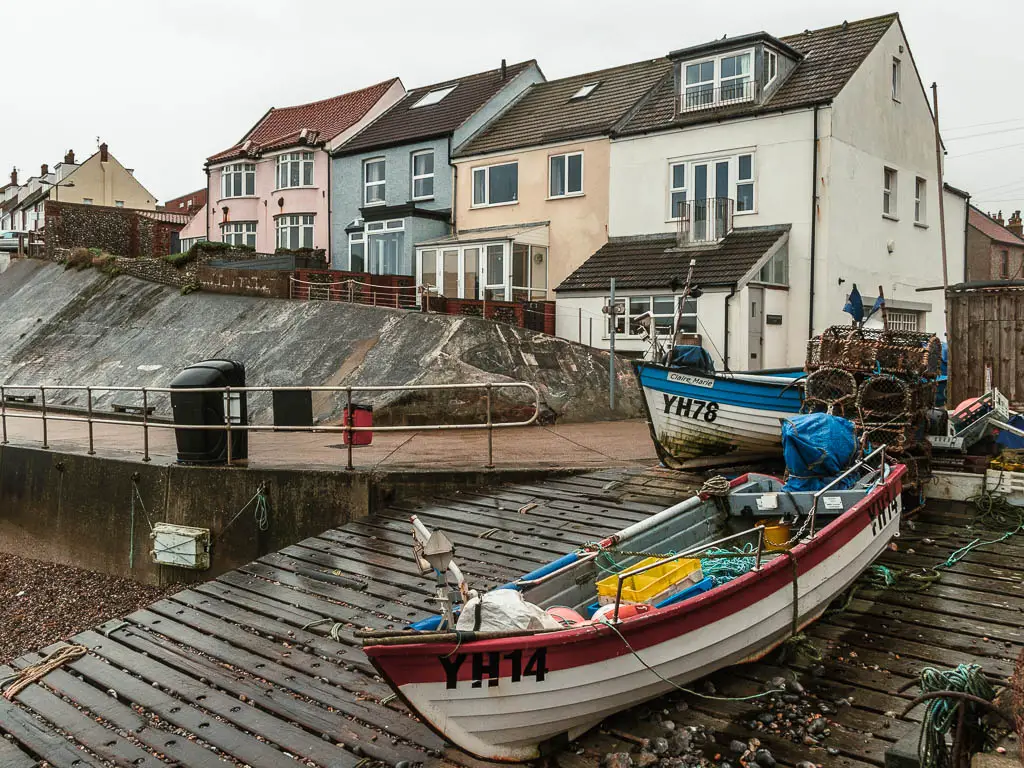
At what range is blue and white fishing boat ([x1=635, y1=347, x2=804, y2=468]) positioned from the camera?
10.7m

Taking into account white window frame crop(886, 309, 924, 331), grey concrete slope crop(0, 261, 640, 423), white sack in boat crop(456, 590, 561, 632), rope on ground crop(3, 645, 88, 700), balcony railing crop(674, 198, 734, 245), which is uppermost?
balcony railing crop(674, 198, 734, 245)

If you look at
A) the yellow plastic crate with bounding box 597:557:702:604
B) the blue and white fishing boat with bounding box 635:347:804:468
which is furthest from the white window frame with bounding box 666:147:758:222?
the yellow plastic crate with bounding box 597:557:702:604

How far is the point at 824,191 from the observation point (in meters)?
19.7

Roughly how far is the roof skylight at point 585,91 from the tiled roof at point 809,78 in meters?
2.96

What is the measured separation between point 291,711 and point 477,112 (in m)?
24.6

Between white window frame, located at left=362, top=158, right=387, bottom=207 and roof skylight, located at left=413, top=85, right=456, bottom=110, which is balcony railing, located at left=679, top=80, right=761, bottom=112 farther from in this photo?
roof skylight, located at left=413, top=85, right=456, bottom=110

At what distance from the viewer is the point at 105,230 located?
34594 mm

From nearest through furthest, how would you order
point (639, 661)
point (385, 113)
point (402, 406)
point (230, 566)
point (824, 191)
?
point (639, 661)
point (230, 566)
point (402, 406)
point (824, 191)
point (385, 113)

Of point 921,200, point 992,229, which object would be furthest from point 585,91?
point 992,229

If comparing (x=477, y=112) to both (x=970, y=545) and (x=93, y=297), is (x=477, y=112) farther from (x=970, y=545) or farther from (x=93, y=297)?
(x=970, y=545)

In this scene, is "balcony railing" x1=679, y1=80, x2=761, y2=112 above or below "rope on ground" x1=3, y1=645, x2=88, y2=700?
above

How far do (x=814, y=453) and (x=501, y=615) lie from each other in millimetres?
4180

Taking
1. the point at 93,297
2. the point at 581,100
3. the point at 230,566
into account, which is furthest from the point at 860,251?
the point at 93,297

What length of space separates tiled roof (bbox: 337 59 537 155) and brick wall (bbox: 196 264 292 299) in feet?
25.4
